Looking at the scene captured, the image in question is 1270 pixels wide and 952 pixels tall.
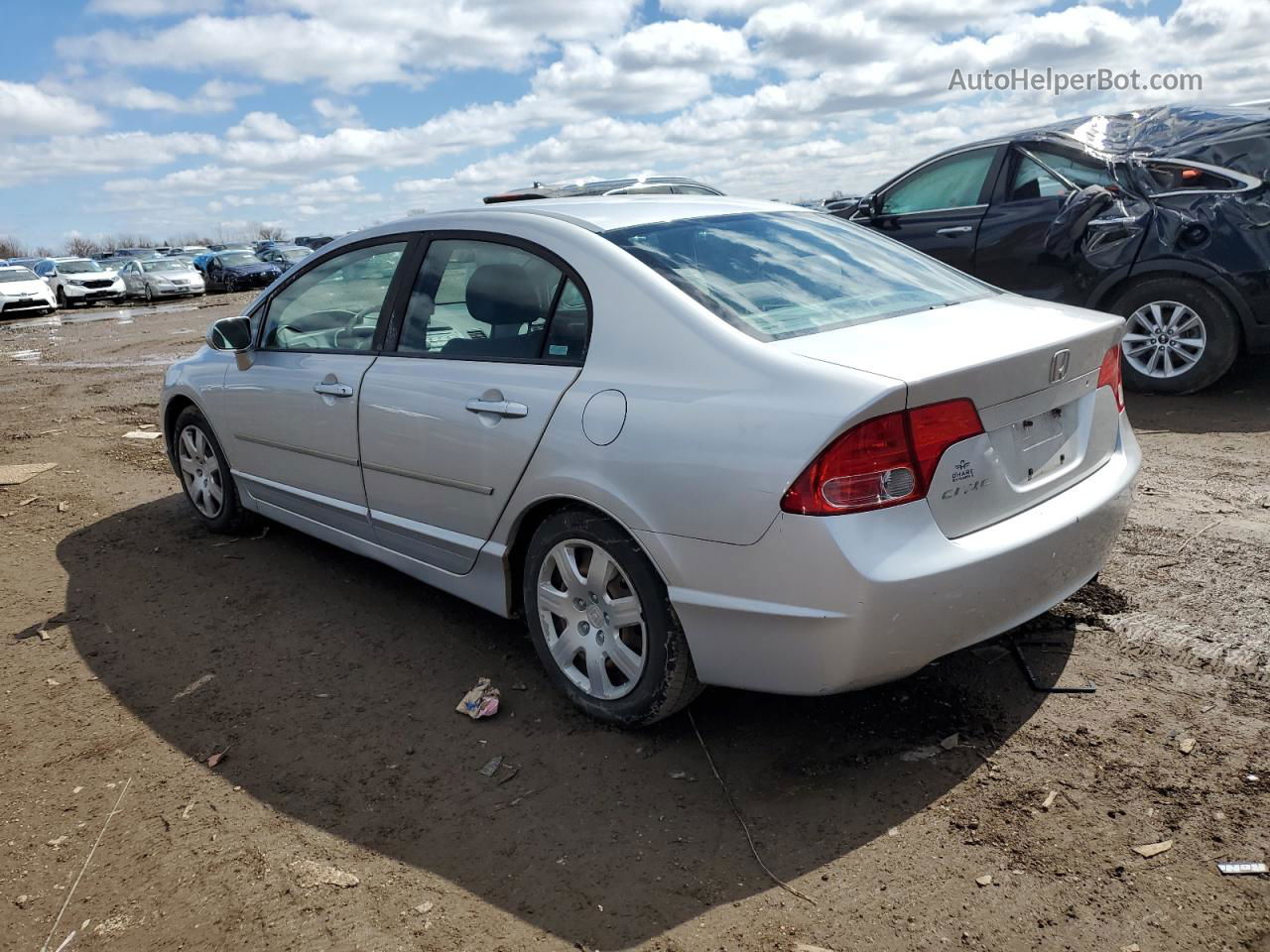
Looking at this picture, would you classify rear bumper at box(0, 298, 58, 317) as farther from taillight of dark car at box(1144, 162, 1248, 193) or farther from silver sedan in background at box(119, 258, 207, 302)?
taillight of dark car at box(1144, 162, 1248, 193)

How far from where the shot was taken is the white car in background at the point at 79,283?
30.3 metres

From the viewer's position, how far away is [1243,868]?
2500 millimetres

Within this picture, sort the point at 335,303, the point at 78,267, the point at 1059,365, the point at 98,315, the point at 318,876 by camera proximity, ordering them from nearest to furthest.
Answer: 1. the point at 318,876
2. the point at 1059,365
3. the point at 335,303
4. the point at 98,315
5. the point at 78,267

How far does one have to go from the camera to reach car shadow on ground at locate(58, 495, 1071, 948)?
8.99 ft

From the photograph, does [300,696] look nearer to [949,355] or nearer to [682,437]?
[682,437]

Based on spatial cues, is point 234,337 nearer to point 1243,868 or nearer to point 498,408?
point 498,408

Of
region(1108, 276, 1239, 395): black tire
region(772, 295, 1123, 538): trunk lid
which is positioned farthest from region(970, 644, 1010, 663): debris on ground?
region(1108, 276, 1239, 395): black tire

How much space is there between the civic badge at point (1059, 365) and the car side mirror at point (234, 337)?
3.64m

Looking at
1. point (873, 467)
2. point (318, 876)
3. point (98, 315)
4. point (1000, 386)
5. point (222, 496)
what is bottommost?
point (318, 876)

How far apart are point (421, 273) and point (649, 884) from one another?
2514mm

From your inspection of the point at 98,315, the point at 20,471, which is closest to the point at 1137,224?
the point at 20,471

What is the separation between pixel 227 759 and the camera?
3.44 meters

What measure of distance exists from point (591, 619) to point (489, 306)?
123cm

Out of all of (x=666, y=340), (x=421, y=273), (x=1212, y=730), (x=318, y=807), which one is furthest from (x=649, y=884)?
(x=421, y=273)
